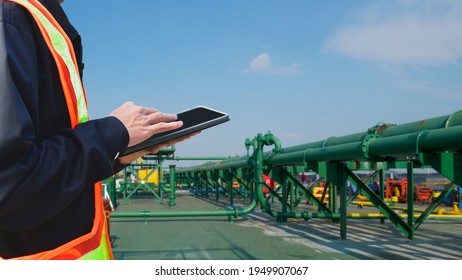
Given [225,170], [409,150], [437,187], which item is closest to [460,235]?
[409,150]

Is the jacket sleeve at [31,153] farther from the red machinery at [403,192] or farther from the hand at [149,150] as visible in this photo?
the red machinery at [403,192]

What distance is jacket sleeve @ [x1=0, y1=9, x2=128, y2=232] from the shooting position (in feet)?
2.52

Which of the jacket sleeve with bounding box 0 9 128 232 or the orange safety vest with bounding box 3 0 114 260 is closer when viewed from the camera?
the jacket sleeve with bounding box 0 9 128 232

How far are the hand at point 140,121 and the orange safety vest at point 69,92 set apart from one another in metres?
0.10

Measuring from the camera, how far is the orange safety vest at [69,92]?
0.92 meters

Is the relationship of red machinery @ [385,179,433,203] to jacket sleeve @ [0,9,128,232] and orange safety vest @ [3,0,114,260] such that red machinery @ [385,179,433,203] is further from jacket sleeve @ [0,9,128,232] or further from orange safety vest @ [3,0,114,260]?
jacket sleeve @ [0,9,128,232]

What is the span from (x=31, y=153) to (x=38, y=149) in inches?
1.0

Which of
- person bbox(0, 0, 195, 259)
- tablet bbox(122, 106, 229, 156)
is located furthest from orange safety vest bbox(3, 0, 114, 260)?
tablet bbox(122, 106, 229, 156)

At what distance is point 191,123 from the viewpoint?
1223 millimetres

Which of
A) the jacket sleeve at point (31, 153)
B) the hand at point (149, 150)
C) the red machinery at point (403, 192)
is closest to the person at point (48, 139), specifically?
the jacket sleeve at point (31, 153)

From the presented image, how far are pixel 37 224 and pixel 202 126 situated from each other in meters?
0.54

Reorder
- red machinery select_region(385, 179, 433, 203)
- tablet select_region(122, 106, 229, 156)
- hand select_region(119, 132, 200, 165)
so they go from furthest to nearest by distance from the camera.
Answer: red machinery select_region(385, 179, 433, 203), hand select_region(119, 132, 200, 165), tablet select_region(122, 106, 229, 156)

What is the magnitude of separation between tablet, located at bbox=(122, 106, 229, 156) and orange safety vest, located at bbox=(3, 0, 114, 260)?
186 mm

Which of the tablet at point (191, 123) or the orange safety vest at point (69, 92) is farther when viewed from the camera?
the tablet at point (191, 123)
